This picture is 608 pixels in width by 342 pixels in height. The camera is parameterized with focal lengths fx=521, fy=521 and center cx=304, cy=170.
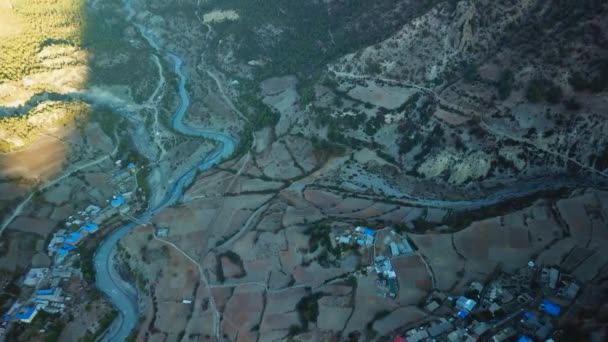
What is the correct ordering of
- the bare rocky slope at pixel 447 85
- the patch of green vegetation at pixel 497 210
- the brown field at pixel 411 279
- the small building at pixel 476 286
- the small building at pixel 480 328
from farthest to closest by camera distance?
the bare rocky slope at pixel 447 85
the patch of green vegetation at pixel 497 210
the brown field at pixel 411 279
the small building at pixel 476 286
the small building at pixel 480 328

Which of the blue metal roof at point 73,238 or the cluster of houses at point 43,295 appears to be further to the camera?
the blue metal roof at point 73,238

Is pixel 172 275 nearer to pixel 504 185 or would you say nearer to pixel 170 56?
pixel 504 185

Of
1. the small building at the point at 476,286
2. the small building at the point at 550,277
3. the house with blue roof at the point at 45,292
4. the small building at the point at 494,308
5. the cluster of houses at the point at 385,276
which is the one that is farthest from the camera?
the house with blue roof at the point at 45,292

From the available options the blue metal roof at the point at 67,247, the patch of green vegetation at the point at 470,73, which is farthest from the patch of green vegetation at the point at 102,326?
the patch of green vegetation at the point at 470,73

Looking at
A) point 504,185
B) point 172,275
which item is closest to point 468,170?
point 504,185

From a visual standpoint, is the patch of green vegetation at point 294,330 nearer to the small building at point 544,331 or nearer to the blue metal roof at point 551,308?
the small building at point 544,331

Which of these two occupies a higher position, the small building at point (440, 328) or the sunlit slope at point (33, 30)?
the sunlit slope at point (33, 30)

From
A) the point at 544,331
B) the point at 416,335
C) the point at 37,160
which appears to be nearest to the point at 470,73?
the point at 544,331
